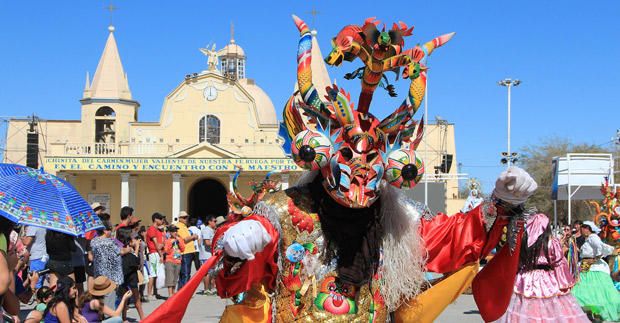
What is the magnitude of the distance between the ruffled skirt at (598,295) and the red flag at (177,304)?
7.58 m

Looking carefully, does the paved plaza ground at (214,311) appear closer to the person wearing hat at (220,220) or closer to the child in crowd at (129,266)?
the child in crowd at (129,266)

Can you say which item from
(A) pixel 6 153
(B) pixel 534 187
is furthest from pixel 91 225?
(A) pixel 6 153

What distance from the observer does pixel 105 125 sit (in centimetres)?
4169

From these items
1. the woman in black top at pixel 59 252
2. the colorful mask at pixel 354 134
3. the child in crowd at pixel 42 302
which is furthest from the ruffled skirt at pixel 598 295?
the colorful mask at pixel 354 134

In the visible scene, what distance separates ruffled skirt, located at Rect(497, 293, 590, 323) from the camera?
752 cm

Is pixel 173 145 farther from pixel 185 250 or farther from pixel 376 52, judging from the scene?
pixel 376 52

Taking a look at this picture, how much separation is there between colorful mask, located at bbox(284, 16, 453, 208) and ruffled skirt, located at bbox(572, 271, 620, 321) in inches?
A: 275

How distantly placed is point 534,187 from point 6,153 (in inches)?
1724

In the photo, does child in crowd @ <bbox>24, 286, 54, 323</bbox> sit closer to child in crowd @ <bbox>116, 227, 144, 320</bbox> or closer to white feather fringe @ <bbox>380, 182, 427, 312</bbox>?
child in crowd @ <bbox>116, 227, 144, 320</bbox>

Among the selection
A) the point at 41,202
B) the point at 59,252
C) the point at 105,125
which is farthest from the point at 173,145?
the point at 41,202

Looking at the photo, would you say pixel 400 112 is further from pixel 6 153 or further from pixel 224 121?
pixel 6 153

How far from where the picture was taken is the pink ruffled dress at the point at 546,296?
24.8 feet

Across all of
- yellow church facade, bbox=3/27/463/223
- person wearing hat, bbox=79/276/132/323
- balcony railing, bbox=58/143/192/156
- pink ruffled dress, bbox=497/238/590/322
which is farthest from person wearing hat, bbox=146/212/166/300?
balcony railing, bbox=58/143/192/156

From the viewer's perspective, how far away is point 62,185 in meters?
5.92
